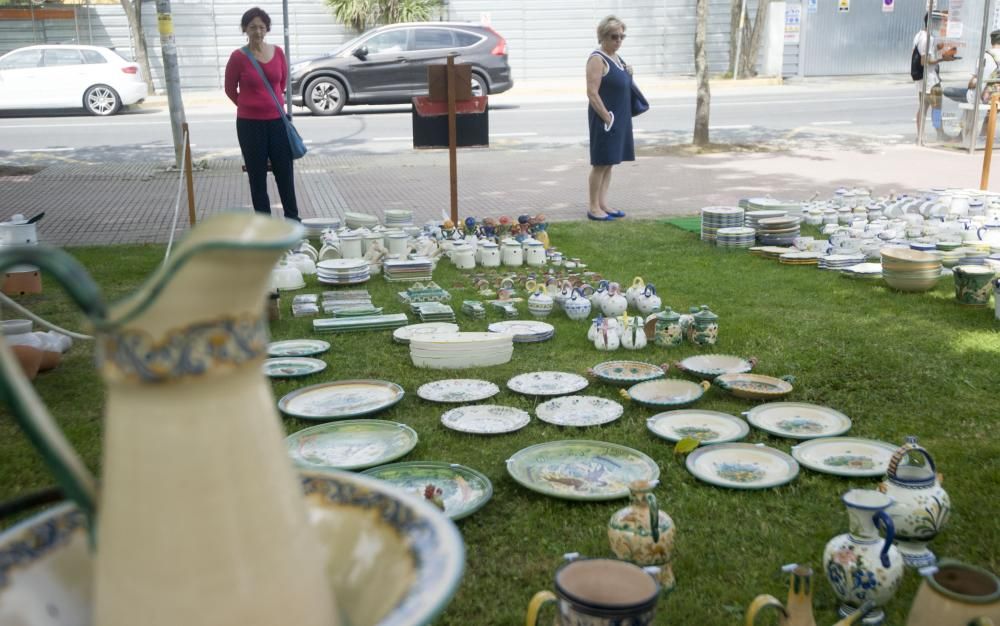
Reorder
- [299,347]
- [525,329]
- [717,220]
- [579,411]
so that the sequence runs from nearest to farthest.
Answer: [579,411] < [299,347] < [525,329] < [717,220]

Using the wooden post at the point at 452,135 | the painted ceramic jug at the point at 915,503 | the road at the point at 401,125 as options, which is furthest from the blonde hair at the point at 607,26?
the painted ceramic jug at the point at 915,503

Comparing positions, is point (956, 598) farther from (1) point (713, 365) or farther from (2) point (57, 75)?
(2) point (57, 75)

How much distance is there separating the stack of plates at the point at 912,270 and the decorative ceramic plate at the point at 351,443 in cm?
369

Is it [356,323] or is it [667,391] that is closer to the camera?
[667,391]

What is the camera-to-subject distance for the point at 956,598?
6.81 ft

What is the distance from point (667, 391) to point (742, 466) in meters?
0.86

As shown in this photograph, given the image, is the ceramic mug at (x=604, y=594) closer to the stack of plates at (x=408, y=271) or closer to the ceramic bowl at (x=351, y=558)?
the ceramic bowl at (x=351, y=558)

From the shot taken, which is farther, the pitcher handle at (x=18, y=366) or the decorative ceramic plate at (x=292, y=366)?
the decorative ceramic plate at (x=292, y=366)

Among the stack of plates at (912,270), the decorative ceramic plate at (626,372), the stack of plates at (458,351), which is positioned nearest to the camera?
the decorative ceramic plate at (626,372)

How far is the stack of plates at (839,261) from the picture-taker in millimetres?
6586

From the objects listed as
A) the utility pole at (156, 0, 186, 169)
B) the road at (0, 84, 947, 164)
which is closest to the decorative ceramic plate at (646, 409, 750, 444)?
the utility pole at (156, 0, 186, 169)

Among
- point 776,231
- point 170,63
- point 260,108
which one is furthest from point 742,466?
point 170,63

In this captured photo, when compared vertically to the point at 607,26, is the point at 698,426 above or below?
below

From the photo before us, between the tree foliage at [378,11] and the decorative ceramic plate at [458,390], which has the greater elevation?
the tree foliage at [378,11]
